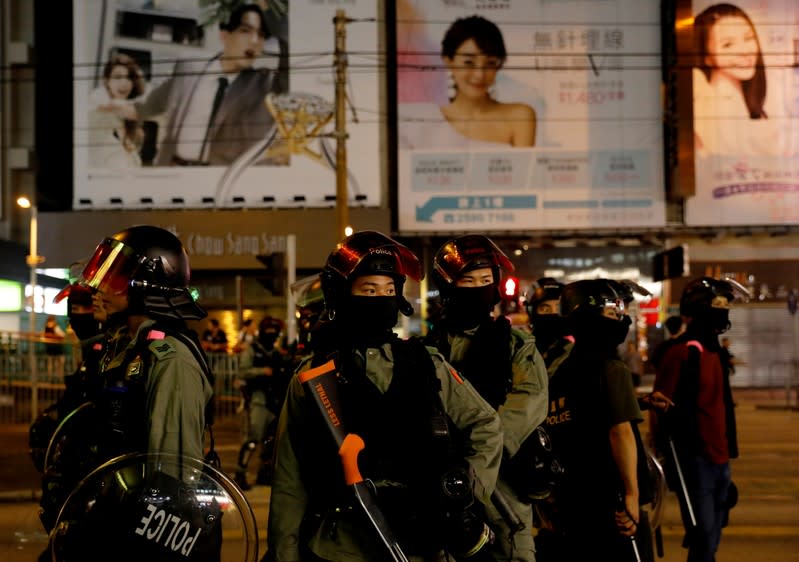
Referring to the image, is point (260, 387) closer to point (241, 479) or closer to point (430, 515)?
point (241, 479)

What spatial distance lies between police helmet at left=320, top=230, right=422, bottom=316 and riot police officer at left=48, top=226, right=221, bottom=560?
67cm

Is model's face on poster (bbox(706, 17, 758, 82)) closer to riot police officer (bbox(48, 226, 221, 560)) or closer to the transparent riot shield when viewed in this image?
riot police officer (bbox(48, 226, 221, 560))

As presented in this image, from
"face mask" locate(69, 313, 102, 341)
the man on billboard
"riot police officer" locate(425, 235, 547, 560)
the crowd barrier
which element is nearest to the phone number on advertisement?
the man on billboard

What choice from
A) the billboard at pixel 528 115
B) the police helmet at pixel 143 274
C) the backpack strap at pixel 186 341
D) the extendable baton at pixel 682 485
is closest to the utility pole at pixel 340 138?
the billboard at pixel 528 115

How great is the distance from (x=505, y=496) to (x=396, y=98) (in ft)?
68.1

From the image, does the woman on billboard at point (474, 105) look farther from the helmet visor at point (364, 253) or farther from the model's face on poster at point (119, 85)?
the helmet visor at point (364, 253)

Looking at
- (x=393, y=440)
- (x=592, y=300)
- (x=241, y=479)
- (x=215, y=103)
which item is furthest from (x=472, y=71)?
(x=393, y=440)

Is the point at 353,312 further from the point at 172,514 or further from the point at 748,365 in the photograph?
the point at 748,365

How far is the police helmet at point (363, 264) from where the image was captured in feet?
9.98

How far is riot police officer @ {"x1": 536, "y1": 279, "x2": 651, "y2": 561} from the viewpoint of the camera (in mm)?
4242

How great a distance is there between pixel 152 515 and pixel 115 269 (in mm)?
1169

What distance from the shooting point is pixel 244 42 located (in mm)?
23656

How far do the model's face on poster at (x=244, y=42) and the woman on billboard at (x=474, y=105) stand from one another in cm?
472

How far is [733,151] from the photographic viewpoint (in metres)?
23.3
